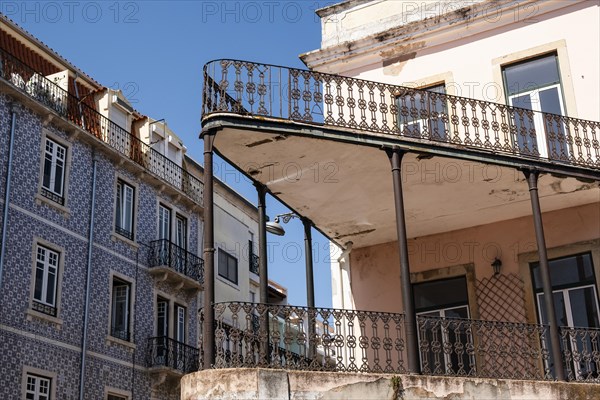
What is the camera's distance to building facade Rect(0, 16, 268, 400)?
20016 millimetres

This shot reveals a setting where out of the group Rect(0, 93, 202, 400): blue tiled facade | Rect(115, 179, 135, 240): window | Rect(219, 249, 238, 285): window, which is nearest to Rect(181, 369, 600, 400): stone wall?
Rect(0, 93, 202, 400): blue tiled facade

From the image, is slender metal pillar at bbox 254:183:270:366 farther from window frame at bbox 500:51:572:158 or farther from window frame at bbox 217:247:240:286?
window frame at bbox 217:247:240:286

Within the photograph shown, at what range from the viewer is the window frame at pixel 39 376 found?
1919 cm

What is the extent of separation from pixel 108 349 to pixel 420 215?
37.2 feet

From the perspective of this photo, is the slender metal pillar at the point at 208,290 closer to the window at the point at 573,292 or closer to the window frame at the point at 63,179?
the window at the point at 573,292

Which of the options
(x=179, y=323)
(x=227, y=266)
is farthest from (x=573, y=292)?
(x=227, y=266)

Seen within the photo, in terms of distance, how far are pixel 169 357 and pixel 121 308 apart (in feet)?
6.78

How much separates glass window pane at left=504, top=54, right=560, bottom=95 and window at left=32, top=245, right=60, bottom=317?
39.4 ft

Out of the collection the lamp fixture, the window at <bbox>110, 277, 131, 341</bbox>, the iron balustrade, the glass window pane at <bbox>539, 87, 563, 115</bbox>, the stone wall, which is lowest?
the stone wall

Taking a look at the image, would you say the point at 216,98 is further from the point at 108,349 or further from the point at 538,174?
the point at 108,349

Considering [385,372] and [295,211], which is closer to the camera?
[385,372]

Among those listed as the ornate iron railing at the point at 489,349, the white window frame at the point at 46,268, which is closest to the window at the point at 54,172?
the white window frame at the point at 46,268

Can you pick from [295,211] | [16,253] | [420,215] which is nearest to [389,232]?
[420,215]

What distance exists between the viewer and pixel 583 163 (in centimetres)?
1300
